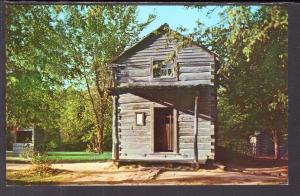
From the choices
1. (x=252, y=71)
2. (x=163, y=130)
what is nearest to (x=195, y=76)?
(x=252, y=71)

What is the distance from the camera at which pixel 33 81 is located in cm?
927

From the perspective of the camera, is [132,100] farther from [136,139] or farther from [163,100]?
[136,139]

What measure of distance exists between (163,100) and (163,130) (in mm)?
587

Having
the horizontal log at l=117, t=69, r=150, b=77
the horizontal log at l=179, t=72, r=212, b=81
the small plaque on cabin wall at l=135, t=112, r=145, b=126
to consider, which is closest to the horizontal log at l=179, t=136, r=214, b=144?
the small plaque on cabin wall at l=135, t=112, r=145, b=126

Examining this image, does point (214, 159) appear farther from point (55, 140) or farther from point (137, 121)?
point (55, 140)

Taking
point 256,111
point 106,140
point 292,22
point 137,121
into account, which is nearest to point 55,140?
point 106,140

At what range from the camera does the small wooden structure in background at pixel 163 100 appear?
924 centimetres

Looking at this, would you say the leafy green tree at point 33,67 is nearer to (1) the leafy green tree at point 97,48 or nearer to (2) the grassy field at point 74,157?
(1) the leafy green tree at point 97,48

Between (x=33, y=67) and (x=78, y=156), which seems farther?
(x=33, y=67)

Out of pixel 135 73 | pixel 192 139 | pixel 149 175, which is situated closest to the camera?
pixel 149 175

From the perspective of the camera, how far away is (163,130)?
9.34 m

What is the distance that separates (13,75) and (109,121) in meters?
2.06

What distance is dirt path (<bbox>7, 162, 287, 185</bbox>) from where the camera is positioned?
9055 millimetres

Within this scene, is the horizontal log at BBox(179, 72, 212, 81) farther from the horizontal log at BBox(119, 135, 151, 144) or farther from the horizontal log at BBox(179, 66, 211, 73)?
the horizontal log at BBox(119, 135, 151, 144)
